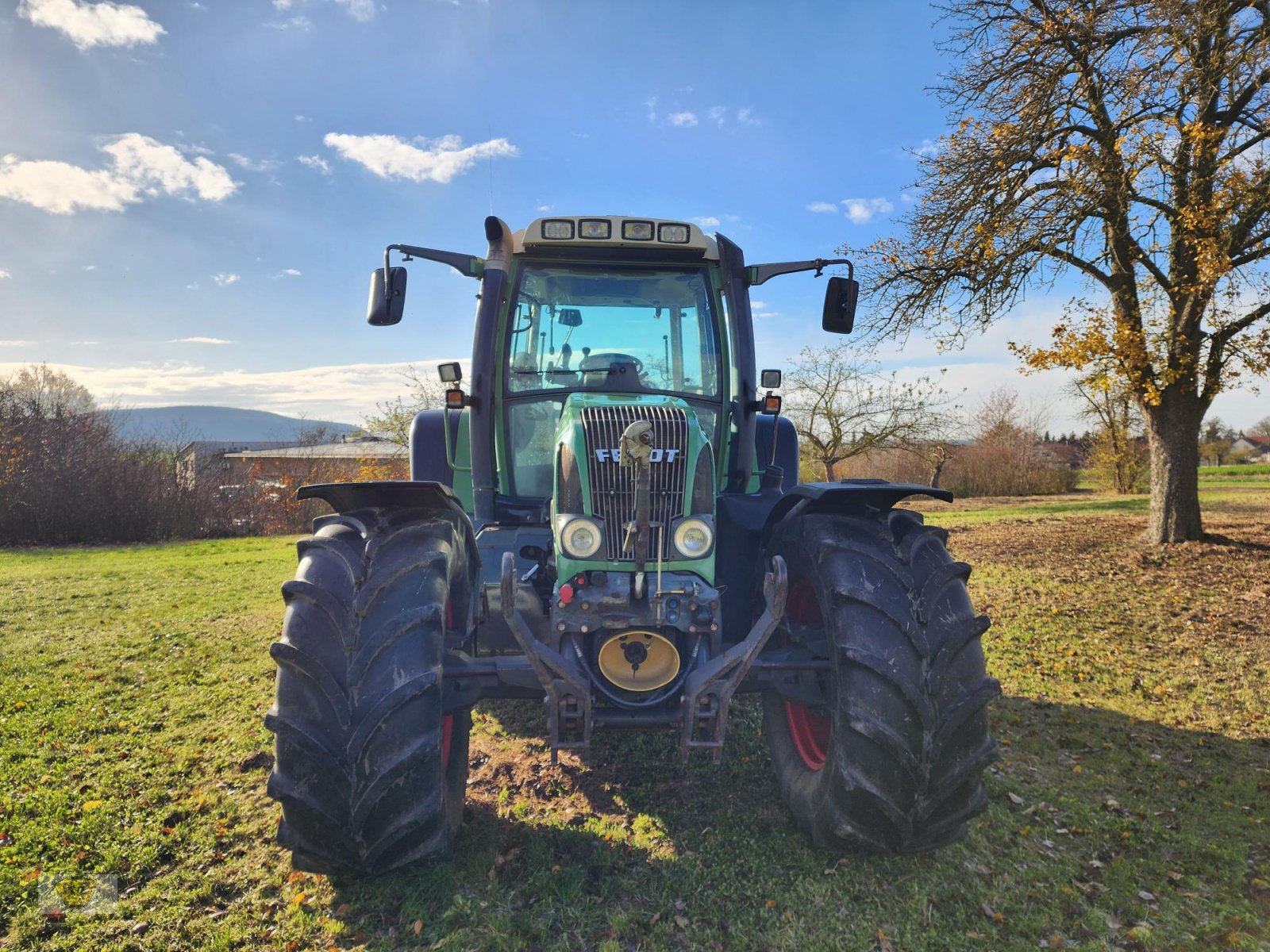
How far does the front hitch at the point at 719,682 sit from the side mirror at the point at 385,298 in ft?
8.28

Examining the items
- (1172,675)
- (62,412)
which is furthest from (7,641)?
(62,412)

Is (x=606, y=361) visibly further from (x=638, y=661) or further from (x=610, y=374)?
(x=638, y=661)

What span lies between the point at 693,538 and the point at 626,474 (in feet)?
1.33

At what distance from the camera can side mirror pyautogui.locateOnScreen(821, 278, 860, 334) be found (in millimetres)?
4699

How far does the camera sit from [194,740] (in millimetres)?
5086

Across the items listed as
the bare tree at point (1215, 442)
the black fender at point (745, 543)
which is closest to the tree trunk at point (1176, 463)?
the black fender at point (745, 543)

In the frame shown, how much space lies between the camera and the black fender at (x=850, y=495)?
3.45m

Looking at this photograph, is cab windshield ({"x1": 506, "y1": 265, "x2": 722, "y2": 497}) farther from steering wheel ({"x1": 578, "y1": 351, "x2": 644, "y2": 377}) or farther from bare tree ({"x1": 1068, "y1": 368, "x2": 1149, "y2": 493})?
bare tree ({"x1": 1068, "y1": 368, "x2": 1149, "y2": 493})

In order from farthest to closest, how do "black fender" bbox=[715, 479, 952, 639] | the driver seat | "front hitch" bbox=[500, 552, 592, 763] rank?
the driver seat → "black fender" bbox=[715, 479, 952, 639] → "front hitch" bbox=[500, 552, 592, 763]

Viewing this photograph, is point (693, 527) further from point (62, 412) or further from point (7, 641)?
point (62, 412)

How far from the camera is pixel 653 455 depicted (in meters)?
3.50

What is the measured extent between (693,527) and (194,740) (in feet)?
12.5

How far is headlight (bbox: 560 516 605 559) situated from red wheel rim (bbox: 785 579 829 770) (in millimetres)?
1028

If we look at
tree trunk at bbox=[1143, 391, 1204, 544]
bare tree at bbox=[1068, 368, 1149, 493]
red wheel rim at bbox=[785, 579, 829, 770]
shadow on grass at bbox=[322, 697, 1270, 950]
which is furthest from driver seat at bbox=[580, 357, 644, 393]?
bare tree at bbox=[1068, 368, 1149, 493]
